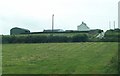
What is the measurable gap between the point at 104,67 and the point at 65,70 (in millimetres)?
2305

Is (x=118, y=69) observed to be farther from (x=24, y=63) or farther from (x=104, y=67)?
(x=24, y=63)

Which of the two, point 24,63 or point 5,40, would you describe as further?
point 5,40

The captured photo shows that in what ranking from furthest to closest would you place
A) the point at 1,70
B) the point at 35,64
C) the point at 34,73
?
the point at 35,64 < the point at 1,70 < the point at 34,73

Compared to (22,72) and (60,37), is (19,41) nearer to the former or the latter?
(60,37)

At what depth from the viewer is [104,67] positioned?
20859 mm

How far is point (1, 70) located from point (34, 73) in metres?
2.30

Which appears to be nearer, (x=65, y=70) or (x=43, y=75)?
(x=43, y=75)

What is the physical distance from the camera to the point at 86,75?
1800 centimetres

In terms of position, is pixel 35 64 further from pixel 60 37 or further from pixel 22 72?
pixel 60 37

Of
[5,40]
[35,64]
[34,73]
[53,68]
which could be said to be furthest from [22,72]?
[5,40]

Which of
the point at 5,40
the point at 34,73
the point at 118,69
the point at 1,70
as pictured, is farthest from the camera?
the point at 5,40

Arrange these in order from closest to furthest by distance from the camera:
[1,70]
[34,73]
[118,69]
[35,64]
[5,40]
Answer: [118,69] < [34,73] < [1,70] < [35,64] < [5,40]

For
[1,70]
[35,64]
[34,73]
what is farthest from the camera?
[35,64]

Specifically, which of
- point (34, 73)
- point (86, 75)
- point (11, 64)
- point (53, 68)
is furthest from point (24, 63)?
point (86, 75)
